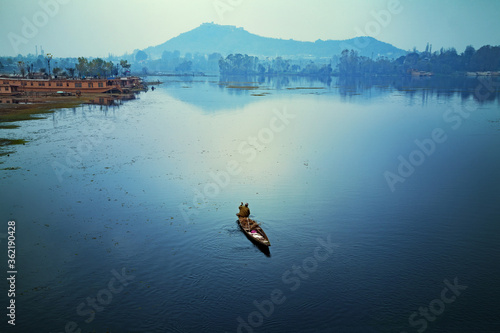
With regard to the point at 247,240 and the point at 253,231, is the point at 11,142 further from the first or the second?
the point at 253,231

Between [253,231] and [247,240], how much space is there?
3.05 feet

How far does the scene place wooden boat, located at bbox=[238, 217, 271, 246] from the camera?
3125 centimetres

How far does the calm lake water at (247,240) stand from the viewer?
2405 centimetres

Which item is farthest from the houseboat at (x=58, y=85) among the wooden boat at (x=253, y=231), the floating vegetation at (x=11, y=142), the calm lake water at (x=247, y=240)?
the wooden boat at (x=253, y=231)

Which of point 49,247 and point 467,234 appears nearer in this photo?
point 49,247

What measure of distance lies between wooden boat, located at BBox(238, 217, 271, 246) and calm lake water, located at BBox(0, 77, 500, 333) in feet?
2.68

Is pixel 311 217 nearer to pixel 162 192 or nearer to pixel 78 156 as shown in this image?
pixel 162 192

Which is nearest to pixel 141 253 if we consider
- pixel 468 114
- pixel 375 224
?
pixel 375 224

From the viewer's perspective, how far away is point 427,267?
2903cm

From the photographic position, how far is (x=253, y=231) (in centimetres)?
3278

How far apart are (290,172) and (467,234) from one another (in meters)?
23.0

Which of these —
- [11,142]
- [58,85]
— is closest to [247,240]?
[11,142]

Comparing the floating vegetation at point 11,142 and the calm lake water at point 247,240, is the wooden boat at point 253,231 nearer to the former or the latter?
the calm lake water at point 247,240

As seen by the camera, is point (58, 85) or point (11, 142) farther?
point (58, 85)
